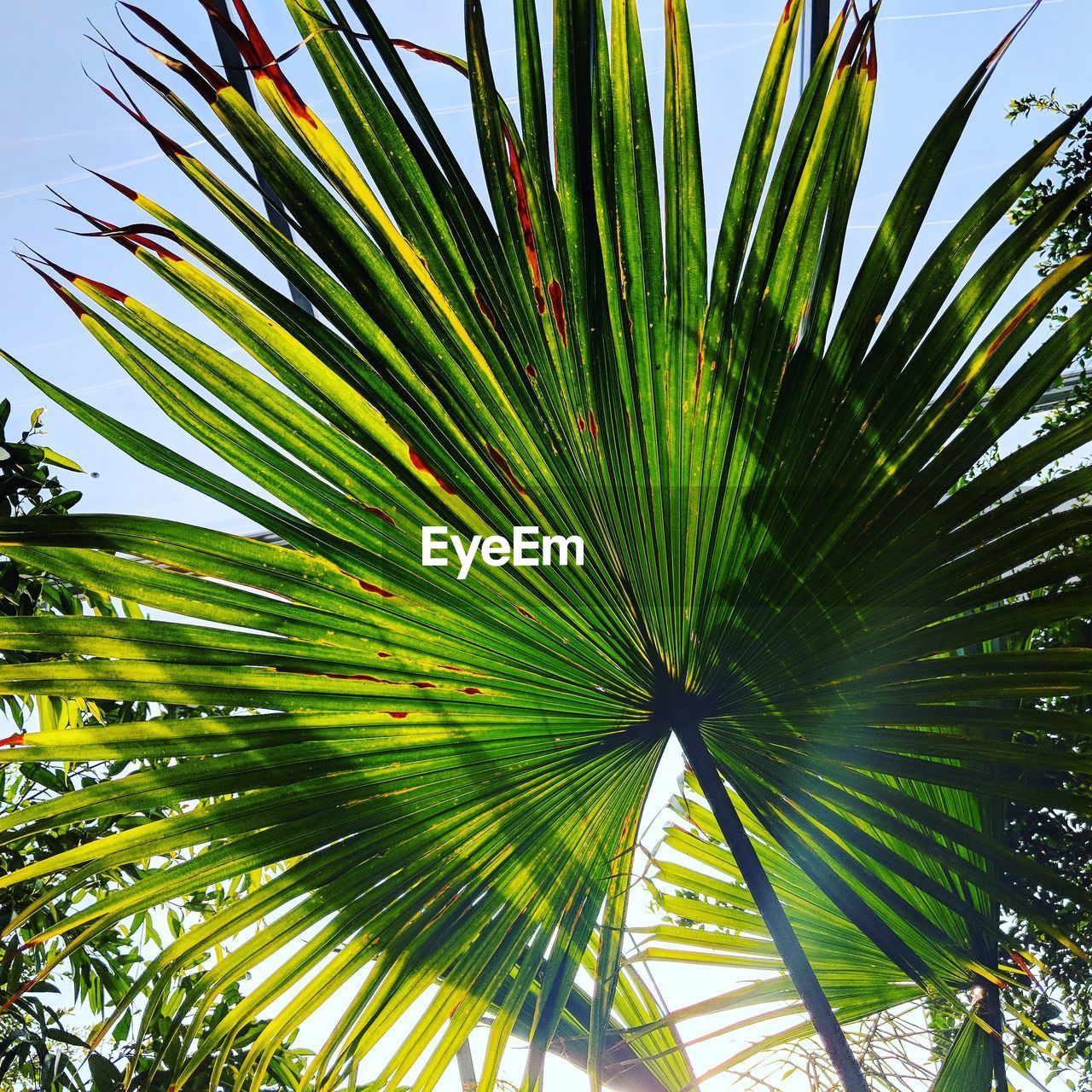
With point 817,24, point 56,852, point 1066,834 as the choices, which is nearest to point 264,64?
point 56,852

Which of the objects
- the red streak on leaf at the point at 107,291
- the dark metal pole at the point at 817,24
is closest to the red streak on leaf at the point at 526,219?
the red streak on leaf at the point at 107,291

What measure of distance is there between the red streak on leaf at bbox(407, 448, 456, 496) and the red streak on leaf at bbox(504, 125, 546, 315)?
0.23m

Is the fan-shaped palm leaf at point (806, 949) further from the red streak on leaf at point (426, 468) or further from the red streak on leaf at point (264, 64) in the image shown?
the red streak on leaf at point (264, 64)

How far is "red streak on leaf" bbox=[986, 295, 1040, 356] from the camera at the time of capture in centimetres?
90

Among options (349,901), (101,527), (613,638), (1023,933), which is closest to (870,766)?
(613,638)

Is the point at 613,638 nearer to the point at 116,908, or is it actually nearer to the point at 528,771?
the point at 528,771

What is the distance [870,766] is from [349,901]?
2.31 feet

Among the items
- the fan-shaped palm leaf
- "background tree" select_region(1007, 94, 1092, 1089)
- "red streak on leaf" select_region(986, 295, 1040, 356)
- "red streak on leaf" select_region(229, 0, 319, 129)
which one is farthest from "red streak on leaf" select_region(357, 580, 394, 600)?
"background tree" select_region(1007, 94, 1092, 1089)

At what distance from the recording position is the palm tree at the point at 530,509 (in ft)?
2.97

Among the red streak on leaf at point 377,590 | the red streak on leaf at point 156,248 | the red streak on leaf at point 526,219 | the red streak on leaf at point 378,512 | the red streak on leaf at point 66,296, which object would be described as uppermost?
the red streak on leaf at point 526,219

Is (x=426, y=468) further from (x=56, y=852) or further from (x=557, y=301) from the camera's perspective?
(x=56, y=852)

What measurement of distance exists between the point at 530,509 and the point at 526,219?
1.15 feet

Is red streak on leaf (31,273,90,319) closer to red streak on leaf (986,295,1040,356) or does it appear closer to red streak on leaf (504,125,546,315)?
red streak on leaf (504,125,546,315)

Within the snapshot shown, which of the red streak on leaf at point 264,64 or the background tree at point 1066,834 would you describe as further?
the background tree at point 1066,834
